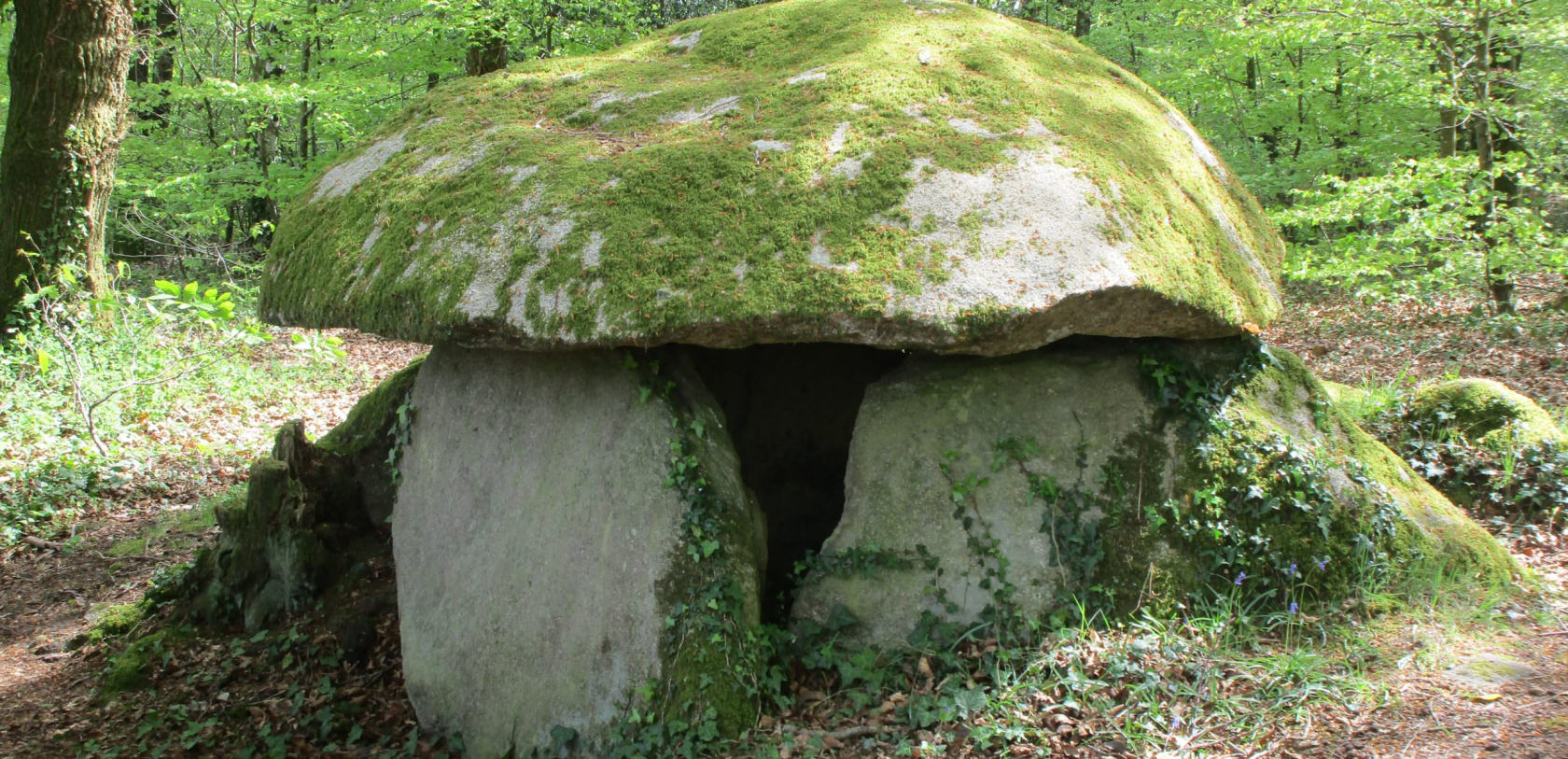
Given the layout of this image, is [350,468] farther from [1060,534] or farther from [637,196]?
[1060,534]

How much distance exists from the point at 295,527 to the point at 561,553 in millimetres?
1866

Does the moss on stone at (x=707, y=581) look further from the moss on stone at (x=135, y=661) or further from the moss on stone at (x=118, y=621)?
the moss on stone at (x=118, y=621)

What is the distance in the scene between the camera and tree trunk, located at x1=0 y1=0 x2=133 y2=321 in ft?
22.9

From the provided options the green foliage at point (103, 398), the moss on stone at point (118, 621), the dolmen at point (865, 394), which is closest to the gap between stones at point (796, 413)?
the dolmen at point (865, 394)

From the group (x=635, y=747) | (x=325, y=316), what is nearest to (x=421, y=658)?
(x=635, y=747)

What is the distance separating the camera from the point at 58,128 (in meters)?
7.12

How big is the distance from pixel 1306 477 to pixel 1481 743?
3.87 ft

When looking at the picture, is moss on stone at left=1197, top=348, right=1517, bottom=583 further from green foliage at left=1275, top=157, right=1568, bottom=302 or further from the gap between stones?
green foliage at left=1275, top=157, right=1568, bottom=302

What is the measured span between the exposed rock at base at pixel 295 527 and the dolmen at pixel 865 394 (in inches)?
31.0

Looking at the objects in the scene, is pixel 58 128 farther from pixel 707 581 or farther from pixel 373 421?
pixel 707 581

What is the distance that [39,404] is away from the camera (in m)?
6.79

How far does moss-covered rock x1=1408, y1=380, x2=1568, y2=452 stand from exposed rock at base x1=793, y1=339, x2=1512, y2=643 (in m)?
1.31

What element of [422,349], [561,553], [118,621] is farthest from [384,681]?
[422,349]

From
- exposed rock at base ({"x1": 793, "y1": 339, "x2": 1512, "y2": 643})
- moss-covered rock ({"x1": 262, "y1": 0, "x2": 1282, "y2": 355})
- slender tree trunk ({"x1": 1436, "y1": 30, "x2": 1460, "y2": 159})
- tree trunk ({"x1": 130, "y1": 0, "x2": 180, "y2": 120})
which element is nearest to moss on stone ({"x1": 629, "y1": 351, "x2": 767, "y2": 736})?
exposed rock at base ({"x1": 793, "y1": 339, "x2": 1512, "y2": 643})
